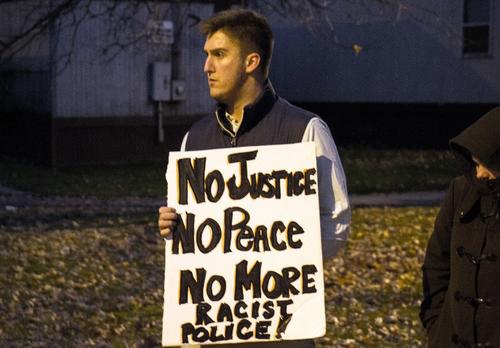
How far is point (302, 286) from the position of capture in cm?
396

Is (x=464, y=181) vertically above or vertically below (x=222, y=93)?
below

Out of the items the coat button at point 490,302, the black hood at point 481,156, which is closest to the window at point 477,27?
the black hood at point 481,156

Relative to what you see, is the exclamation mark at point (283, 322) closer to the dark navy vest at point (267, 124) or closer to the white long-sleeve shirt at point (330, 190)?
the white long-sleeve shirt at point (330, 190)

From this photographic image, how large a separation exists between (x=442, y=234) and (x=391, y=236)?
8.44 m

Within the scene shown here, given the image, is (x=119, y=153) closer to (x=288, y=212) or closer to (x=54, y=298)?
(x=54, y=298)

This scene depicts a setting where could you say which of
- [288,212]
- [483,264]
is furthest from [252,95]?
[483,264]

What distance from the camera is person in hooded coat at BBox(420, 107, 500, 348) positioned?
3715 mm

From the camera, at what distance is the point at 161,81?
75.1 feet

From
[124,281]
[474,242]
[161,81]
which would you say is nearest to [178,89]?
[161,81]

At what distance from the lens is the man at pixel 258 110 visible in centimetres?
402

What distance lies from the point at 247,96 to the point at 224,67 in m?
0.14

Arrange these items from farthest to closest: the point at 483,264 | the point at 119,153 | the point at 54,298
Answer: the point at 119,153
the point at 54,298
the point at 483,264

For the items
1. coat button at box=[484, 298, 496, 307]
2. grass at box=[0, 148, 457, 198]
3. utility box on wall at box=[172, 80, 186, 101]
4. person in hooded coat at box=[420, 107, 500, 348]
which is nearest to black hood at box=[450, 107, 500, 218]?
person in hooded coat at box=[420, 107, 500, 348]

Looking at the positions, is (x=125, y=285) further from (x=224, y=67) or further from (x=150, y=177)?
(x=150, y=177)
